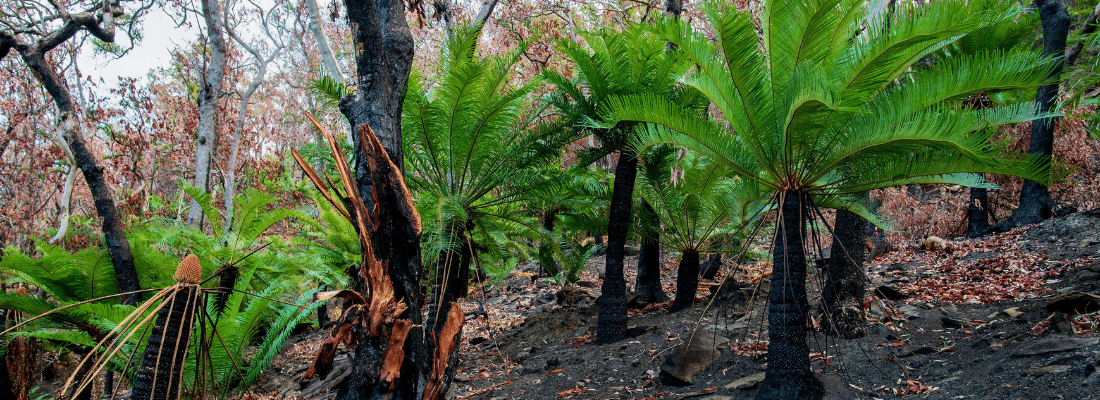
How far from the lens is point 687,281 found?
25.9 ft

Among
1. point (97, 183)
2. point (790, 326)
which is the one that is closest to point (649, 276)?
point (790, 326)

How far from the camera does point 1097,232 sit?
7102 mm

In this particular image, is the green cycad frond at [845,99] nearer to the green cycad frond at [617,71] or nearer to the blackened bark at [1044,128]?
the green cycad frond at [617,71]

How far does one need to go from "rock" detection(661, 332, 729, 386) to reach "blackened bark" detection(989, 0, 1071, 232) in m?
5.73

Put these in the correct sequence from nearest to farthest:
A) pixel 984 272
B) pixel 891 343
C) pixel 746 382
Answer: pixel 746 382 → pixel 891 343 → pixel 984 272

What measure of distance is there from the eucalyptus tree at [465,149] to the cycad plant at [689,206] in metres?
1.71

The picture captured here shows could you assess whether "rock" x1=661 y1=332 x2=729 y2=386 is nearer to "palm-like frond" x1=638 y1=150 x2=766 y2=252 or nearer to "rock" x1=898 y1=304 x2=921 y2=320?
"palm-like frond" x1=638 y1=150 x2=766 y2=252

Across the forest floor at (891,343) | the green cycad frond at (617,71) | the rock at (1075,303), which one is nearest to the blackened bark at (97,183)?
the forest floor at (891,343)

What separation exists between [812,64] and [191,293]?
3902 mm

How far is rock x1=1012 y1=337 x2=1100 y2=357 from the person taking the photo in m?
3.77

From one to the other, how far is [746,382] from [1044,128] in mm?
7638

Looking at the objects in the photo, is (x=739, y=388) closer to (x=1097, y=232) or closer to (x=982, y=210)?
(x=1097, y=232)

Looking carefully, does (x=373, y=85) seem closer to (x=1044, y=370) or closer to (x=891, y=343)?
(x=1044, y=370)

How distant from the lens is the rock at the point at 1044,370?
11.6 feet
